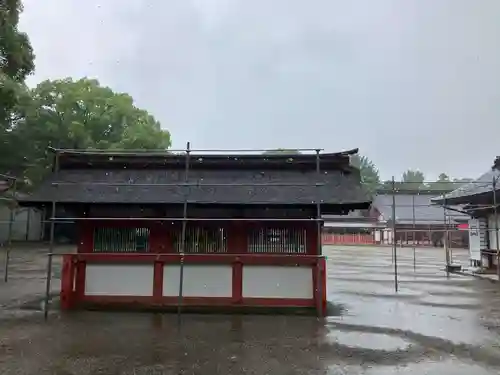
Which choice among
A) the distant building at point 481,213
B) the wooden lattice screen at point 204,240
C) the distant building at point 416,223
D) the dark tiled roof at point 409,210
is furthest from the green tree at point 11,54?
the dark tiled roof at point 409,210

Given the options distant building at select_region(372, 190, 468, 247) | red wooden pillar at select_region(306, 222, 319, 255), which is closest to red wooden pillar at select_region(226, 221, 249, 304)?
red wooden pillar at select_region(306, 222, 319, 255)

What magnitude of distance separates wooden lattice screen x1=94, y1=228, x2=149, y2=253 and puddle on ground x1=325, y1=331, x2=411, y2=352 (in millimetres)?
4786

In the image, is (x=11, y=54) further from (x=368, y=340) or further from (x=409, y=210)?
(x=409, y=210)

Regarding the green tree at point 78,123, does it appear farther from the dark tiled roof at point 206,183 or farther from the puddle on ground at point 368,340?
the puddle on ground at point 368,340

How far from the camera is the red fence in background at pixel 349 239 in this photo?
154 feet

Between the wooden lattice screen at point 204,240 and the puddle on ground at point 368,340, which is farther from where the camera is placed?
the wooden lattice screen at point 204,240

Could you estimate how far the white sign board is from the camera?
20469mm

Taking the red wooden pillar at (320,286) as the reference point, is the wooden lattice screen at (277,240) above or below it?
above

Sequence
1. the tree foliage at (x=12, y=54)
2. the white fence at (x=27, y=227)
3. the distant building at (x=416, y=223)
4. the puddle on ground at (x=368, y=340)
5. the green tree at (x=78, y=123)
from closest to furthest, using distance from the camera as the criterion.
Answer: the puddle on ground at (x=368, y=340) < the tree foliage at (x=12, y=54) < the green tree at (x=78, y=123) < the white fence at (x=27, y=227) < the distant building at (x=416, y=223)

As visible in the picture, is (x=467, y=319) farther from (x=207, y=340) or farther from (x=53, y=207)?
(x=53, y=207)

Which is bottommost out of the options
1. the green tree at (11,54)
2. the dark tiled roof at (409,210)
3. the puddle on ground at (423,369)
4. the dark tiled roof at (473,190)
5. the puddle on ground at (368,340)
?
the puddle on ground at (423,369)

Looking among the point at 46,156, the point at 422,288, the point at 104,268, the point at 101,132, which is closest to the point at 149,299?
the point at 104,268

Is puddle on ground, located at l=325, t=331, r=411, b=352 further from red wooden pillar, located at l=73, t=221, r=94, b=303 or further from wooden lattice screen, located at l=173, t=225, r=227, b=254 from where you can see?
red wooden pillar, located at l=73, t=221, r=94, b=303

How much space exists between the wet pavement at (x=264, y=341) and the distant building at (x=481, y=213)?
25.4 feet
